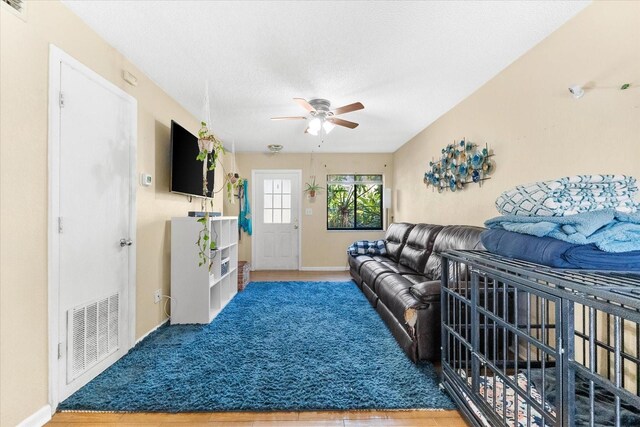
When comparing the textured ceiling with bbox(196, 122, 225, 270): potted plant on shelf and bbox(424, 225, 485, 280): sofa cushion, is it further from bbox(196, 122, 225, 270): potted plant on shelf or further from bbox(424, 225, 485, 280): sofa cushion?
bbox(424, 225, 485, 280): sofa cushion

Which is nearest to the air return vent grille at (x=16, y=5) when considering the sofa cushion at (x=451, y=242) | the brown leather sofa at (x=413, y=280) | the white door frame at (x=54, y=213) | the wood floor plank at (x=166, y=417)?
the white door frame at (x=54, y=213)

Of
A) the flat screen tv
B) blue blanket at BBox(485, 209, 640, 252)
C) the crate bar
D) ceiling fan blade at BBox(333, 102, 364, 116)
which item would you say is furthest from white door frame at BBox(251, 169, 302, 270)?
blue blanket at BBox(485, 209, 640, 252)

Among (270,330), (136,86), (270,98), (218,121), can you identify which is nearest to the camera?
(136,86)

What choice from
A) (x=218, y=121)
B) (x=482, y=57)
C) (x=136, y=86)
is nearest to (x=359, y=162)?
(x=218, y=121)

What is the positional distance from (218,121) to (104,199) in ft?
6.91

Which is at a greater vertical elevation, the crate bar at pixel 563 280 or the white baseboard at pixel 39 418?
the crate bar at pixel 563 280

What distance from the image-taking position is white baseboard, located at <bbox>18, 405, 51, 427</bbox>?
152cm

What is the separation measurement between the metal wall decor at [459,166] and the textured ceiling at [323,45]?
0.53 metres

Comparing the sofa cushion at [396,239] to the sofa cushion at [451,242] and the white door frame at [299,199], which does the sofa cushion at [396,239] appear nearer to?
the sofa cushion at [451,242]

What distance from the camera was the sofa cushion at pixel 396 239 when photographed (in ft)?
13.6

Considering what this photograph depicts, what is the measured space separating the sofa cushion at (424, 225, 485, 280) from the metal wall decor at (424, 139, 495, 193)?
1.73 ft

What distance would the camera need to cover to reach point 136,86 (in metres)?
2.51

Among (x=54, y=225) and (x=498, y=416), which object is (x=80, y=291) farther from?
(x=498, y=416)

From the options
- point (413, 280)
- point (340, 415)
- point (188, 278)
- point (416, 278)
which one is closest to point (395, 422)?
point (340, 415)
